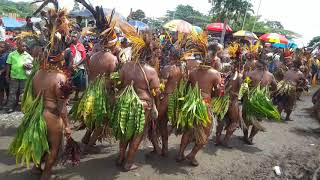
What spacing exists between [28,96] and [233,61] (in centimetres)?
361

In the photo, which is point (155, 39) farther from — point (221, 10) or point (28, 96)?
point (221, 10)

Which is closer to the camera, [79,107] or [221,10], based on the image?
[79,107]

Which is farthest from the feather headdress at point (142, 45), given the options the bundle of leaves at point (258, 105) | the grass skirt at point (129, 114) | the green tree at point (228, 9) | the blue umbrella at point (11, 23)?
the green tree at point (228, 9)

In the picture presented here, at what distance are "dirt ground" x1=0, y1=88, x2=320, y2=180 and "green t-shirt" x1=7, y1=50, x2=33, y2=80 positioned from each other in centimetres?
84

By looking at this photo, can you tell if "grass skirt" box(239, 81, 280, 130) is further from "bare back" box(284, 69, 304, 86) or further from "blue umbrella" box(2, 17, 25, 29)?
"blue umbrella" box(2, 17, 25, 29)

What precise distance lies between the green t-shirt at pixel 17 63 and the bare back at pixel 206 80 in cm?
400

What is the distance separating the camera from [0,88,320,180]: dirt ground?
5027 millimetres

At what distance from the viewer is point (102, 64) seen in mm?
5445

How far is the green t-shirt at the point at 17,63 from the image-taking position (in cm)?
771

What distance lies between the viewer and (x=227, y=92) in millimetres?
6629

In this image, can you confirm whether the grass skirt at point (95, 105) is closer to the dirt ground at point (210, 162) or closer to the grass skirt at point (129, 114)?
the grass skirt at point (129, 114)

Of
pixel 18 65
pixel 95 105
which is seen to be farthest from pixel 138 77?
pixel 18 65

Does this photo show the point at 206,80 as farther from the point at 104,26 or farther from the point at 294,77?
the point at 294,77

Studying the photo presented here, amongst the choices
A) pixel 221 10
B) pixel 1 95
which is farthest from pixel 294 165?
pixel 221 10
